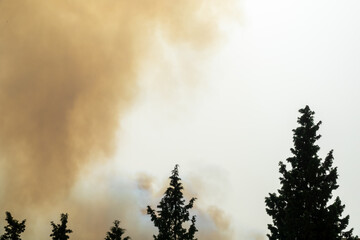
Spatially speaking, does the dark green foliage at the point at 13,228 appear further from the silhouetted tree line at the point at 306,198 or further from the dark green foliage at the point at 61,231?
the silhouetted tree line at the point at 306,198

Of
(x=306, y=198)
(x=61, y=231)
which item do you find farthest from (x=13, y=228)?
(x=306, y=198)

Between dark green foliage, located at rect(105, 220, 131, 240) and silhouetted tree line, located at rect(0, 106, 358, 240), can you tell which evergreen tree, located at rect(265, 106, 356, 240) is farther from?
dark green foliage, located at rect(105, 220, 131, 240)

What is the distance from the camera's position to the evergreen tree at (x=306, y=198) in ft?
68.4

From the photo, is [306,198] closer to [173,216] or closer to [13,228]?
[173,216]

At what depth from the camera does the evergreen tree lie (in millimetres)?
20859

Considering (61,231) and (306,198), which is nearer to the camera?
(306,198)

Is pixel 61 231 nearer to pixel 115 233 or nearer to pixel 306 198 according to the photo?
pixel 115 233

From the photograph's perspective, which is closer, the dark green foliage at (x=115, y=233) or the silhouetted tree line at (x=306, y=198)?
the silhouetted tree line at (x=306, y=198)

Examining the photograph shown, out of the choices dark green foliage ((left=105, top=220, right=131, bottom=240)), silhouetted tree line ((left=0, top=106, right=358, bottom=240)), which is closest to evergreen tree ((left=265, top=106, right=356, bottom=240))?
silhouetted tree line ((left=0, top=106, right=358, bottom=240))

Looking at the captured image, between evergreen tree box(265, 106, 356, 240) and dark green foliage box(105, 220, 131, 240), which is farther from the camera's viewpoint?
dark green foliage box(105, 220, 131, 240)

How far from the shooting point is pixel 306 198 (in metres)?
21.6

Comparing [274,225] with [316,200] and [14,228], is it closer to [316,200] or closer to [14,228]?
[316,200]

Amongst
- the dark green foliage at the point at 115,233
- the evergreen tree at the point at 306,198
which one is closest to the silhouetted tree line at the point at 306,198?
the evergreen tree at the point at 306,198

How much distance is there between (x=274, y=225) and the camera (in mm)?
23797
